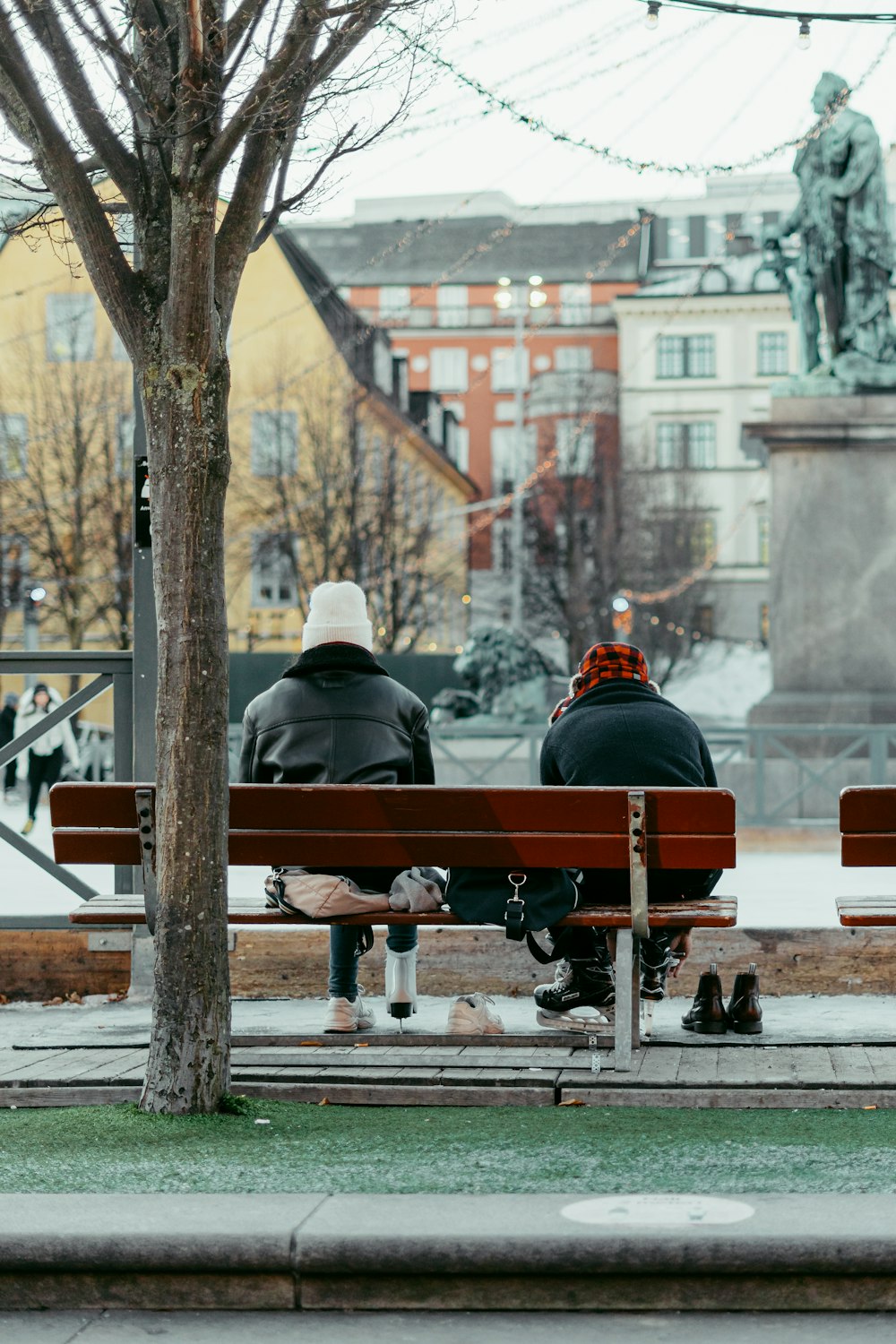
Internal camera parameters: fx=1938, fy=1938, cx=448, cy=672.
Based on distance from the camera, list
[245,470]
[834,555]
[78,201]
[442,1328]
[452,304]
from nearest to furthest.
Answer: [442,1328] < [78,201] < [834,555] < [245,470] < [452,304]

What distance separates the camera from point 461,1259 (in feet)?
14.3

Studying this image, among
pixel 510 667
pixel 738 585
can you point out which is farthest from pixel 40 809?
pixel 738 585

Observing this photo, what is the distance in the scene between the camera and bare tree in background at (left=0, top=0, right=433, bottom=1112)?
586 cm

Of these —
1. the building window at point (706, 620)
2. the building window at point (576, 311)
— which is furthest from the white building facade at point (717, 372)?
the building window at point (706, 620)

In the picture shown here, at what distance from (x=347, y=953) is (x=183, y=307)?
99.2 inches

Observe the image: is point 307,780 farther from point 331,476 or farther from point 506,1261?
point 331,476

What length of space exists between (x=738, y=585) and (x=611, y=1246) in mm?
81397

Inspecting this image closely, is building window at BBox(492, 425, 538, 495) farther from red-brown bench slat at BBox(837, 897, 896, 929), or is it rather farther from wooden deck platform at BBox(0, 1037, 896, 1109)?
red-brown bench slat at BBox(837, 897, 896, 929)

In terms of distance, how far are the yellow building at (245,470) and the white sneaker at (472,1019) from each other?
33.7 m

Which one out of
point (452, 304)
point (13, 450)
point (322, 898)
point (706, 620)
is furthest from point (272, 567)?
point (452, 304)

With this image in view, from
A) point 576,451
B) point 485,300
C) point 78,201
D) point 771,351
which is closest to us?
point 78,201

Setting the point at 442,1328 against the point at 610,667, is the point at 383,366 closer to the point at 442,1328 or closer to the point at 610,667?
the point at 610,667

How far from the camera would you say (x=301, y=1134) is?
557 centimetres

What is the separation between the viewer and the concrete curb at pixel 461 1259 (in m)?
4.31
